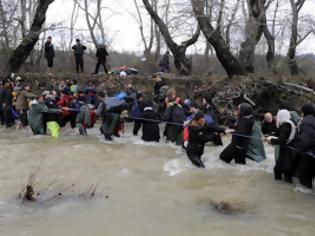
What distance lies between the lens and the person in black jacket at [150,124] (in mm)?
14523

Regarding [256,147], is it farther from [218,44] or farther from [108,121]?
[218,44]

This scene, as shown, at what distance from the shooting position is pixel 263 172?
1124cm

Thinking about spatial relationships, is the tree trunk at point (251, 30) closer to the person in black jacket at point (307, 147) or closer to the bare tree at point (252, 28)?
the bare tree at point (252, 28)

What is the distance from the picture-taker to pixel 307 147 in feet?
29.2

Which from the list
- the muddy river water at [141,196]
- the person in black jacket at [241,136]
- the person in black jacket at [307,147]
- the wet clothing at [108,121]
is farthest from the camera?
the wet clothing at [108,121]

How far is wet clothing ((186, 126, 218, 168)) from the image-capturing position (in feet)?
35.9

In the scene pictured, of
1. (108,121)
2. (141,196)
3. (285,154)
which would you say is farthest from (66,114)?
(285,154)

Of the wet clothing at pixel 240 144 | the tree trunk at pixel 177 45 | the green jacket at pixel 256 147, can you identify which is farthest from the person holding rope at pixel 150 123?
the tree trunk at pixel 177 45

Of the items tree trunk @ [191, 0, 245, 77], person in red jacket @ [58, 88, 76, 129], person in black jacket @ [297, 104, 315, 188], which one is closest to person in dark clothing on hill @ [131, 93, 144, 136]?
person in red jacket @ [58, 88, 76, 129]

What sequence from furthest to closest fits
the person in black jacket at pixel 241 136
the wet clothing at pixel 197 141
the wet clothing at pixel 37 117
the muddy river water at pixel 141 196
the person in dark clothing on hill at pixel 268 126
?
1. the wet clothing at pixel 37 117
2. the person in dark clothing on hill at pixel 268 126
3. the wet clothing at pixel 197 141
4. the person in black jacket at pixel 241 136
5. the muddy river water at pixel 141 196

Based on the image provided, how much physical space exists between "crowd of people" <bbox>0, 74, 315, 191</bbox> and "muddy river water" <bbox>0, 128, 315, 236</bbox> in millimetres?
449

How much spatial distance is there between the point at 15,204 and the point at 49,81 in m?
14.3

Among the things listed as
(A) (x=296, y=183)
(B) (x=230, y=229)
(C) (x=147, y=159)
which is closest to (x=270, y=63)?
(C) (x=147, y=159)

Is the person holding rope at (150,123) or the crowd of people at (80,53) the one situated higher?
the crowd of people at (80,53)
